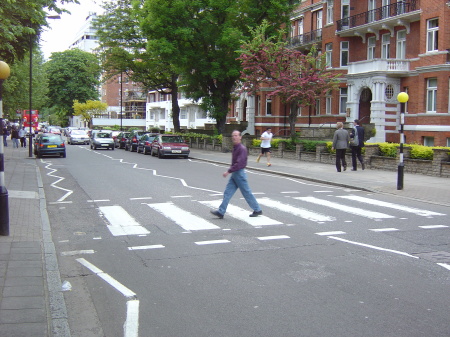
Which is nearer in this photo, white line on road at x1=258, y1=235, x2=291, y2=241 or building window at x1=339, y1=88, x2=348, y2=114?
white line on road at x1=258, y1=235, x2=291, y2=241

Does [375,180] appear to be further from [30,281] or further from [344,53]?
[344,53]

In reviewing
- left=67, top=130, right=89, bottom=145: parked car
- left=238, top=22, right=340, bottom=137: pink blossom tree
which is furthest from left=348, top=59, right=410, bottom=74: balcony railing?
left=67, top=130, right=89, bottom=145: parked car

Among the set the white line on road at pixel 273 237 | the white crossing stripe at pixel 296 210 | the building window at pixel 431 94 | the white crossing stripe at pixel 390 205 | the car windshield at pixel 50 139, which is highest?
the building window at pixel 431 94

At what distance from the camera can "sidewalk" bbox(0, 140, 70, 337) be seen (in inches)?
187

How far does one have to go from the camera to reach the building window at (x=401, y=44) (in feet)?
110

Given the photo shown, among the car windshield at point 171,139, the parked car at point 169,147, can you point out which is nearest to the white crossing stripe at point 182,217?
the parked car at point 169,147

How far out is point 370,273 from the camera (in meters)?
6.68

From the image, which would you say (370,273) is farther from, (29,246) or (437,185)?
(437,185)

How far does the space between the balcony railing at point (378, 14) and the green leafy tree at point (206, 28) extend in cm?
448

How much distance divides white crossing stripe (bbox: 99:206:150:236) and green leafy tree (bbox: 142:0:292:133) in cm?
2528

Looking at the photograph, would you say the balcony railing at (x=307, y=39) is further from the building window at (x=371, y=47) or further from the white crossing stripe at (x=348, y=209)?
the white crossing stripe at (x=348, y=209)

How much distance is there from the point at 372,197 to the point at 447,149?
20.8 feet

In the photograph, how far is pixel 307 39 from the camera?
43.8 metres

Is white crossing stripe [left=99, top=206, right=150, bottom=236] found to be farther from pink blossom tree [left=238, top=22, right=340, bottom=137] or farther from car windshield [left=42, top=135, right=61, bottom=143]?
car windshield [left=42, top=135, right=61, bottom=143]
